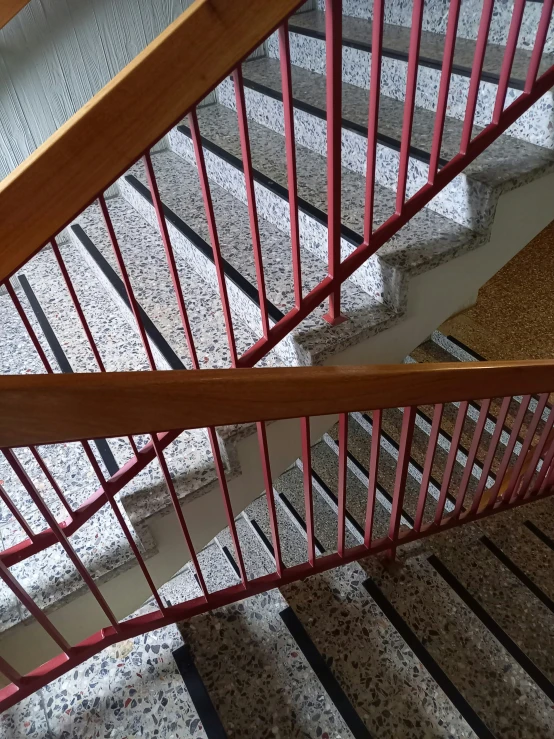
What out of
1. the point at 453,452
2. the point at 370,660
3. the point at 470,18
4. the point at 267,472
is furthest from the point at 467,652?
the point at 470,18

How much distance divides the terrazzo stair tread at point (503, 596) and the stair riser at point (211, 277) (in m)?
0.80

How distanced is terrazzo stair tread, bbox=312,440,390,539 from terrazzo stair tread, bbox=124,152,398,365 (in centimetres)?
228

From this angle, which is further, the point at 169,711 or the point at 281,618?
the point at 281,618

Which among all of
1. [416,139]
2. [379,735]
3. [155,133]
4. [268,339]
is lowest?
[379,735]

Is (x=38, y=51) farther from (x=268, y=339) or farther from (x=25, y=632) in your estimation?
(x=25, y=632)

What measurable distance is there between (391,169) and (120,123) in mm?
1111

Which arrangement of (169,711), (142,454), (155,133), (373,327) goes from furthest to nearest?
(373,327) < (142,454) < (169,711) < (155,133)

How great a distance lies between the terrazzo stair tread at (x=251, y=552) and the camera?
11.5 ft

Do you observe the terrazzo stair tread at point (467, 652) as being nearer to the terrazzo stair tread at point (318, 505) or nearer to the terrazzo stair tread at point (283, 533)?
the terrazzo stair tread at point (283, 533)

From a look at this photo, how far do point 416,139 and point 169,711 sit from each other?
5.57ft

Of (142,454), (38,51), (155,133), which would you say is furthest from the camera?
(38,51)

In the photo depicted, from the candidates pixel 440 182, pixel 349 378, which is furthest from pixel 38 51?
pixel 349 378

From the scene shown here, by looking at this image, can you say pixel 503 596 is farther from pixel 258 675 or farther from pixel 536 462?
pixel 258 675

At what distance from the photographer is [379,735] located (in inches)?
45.9
